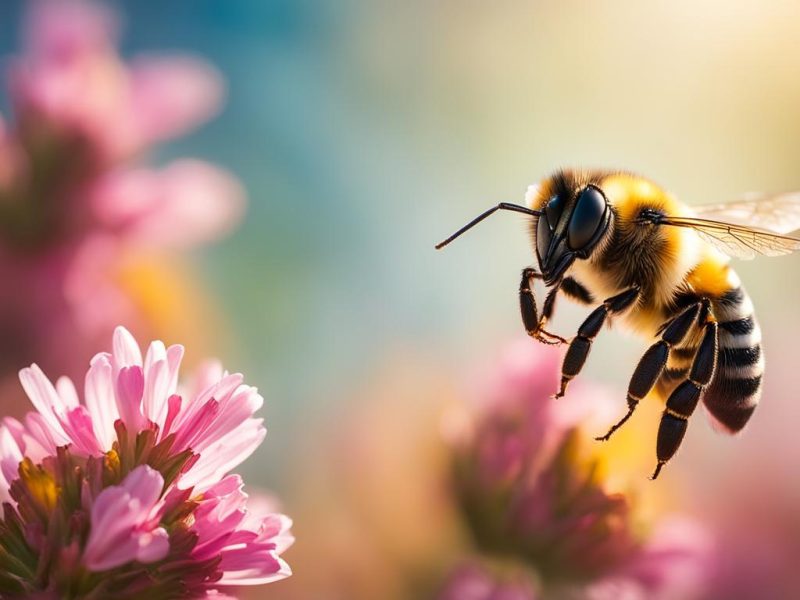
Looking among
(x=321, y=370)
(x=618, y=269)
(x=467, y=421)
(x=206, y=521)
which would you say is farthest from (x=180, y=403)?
(x=321, y=370)

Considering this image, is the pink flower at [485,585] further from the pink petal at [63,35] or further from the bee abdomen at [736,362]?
the pink petal at [63,35]

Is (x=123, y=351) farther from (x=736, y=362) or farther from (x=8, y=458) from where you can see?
(x=736, y=362)

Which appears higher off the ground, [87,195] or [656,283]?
[87,195]

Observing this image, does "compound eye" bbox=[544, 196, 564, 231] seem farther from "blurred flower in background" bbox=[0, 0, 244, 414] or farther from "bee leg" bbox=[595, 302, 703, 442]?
"blurred flower in background" bbox=[0, 0, 244, 414]

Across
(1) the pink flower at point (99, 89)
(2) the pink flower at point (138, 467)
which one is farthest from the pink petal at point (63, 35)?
(2) the pink flower at point (138, 467)

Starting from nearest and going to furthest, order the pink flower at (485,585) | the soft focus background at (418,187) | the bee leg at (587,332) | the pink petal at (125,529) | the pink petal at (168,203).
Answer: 1. the pink petal at (125,529)
2. the bee leg at (587,332)
3. the pink flower at (485,585)
4. the pink petal at (168,203)
5. the soft focus background at (418,187)

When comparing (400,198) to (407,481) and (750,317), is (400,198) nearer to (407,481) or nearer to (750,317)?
(407,481)

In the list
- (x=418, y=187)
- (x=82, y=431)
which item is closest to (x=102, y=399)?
(x=82, y=431)
